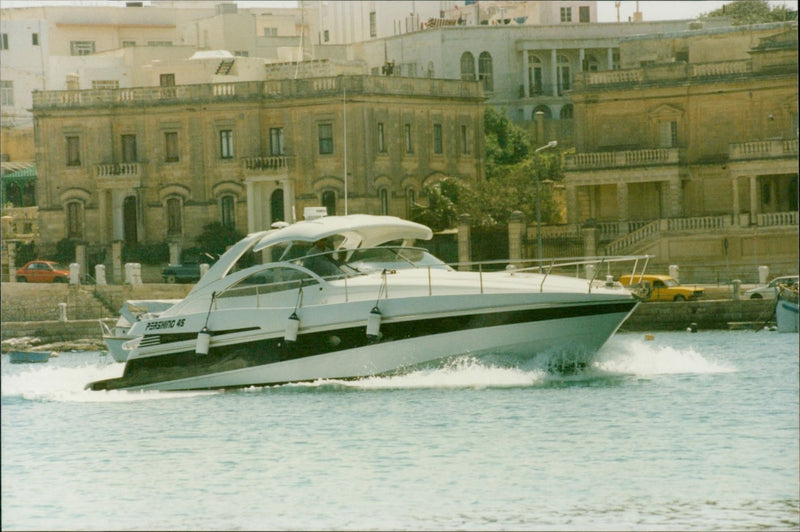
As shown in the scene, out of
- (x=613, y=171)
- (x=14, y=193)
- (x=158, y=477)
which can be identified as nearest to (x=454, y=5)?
(x=613, y=171)

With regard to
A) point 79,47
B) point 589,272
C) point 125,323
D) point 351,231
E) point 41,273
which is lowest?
point 125,323

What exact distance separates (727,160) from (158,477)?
95.3 feet

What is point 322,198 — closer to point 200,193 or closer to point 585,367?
point 200,193

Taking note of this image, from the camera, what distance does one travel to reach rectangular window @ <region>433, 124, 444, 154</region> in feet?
145

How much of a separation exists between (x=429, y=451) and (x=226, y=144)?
28.6 m

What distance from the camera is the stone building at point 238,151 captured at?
43094mm

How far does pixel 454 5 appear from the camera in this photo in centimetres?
4228

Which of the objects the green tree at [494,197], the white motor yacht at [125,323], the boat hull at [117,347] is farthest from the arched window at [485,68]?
the boat hull at [117,347]

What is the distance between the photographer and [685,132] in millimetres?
43531

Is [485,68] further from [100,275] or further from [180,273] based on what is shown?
[100,275]

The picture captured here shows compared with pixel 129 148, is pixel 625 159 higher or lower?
lower

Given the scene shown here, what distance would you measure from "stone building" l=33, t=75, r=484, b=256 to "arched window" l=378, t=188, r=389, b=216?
37 mm

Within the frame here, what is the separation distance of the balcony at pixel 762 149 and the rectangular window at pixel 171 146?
14787mm

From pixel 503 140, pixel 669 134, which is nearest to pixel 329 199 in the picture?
pixel 503 140
